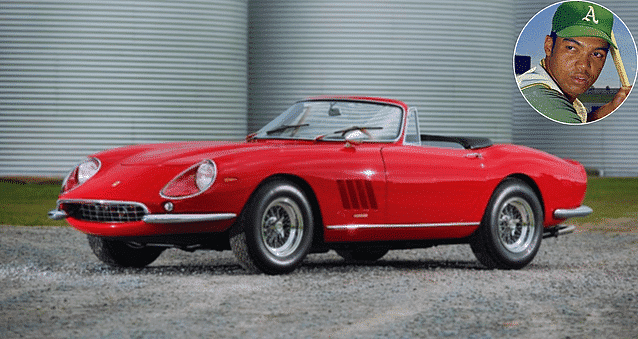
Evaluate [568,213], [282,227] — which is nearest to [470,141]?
[568,213]

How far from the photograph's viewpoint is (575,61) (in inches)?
891

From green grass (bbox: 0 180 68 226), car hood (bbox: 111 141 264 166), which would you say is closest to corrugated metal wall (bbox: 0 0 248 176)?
green grass (bbox: 0 180 68 226)

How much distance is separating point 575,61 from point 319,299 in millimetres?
17763

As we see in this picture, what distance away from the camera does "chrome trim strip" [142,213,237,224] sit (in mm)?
6586

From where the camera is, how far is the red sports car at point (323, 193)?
671 cm

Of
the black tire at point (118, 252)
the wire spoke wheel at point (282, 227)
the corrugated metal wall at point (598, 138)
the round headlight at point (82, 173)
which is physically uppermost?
the round headlight at point (82, 173)

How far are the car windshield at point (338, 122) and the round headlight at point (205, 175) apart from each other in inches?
41.2

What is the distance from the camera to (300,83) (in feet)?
70.0

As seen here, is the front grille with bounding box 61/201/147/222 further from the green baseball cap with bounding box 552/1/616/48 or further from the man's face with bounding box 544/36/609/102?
the green baseball cap with bounding box 552/1/616/48

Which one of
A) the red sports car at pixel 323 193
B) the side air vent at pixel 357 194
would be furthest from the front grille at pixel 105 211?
the side air vent at pixel 357 194

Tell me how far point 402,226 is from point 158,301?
2.21 meters

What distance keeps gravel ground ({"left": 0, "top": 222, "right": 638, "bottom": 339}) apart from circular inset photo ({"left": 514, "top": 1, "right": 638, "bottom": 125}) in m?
14.2

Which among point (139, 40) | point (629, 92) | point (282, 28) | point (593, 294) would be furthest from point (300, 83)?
point (593, 294)

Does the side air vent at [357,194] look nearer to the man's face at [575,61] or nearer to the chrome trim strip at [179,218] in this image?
the chrome trim strip at [179,218]
